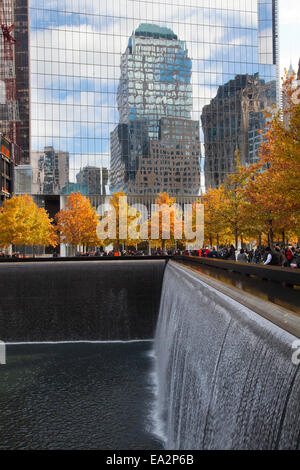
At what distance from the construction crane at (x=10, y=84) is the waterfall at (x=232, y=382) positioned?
6999 cm

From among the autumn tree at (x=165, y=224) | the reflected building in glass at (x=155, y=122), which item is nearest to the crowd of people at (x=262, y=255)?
the autumn tree at (x=165, y=224)

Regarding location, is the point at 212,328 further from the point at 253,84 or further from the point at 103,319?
the point at 253,84

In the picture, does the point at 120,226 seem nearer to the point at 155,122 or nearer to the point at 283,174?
the point at 155,122

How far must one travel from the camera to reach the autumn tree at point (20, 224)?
152 ft

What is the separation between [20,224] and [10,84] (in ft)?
132

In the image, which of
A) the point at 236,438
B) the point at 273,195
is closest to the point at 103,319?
the point at 273,195

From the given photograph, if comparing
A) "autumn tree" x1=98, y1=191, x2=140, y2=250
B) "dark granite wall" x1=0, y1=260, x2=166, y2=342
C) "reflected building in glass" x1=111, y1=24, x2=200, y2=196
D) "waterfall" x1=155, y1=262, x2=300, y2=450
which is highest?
"reflected building in glass" x1=111, y1=24, x2=200, y2=196

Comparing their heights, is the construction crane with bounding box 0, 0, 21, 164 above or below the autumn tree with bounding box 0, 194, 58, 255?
above

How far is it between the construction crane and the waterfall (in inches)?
2756

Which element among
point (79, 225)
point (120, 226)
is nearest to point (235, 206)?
point (120, 226)

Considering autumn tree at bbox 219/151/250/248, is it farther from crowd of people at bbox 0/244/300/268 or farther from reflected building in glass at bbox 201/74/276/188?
reflected building in glass at bbox 201/74/276/188

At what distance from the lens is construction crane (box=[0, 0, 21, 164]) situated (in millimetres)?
74562

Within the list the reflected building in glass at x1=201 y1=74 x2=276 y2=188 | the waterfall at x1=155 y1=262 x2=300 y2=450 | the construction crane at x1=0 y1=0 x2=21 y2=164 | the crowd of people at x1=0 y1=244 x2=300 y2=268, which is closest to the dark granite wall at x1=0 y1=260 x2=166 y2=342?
the crowd of people at x1=0 y1=244 x2=300 y2=268

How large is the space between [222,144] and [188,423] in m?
59.0
